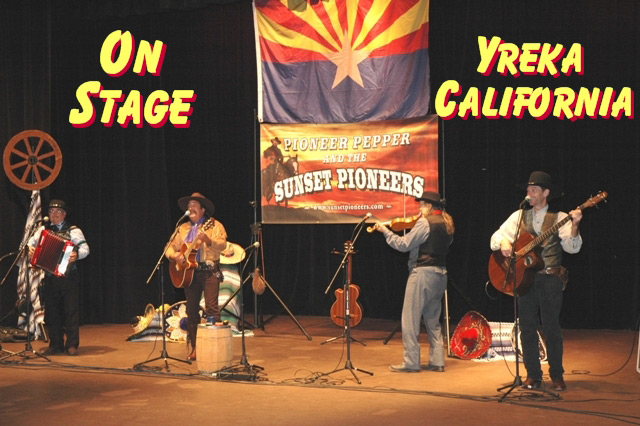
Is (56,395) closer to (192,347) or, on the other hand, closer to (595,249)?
(192,347)

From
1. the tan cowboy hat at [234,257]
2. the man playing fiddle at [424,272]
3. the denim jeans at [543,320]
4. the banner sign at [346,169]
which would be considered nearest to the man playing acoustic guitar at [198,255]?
the tan cowboy hat at [234,257]

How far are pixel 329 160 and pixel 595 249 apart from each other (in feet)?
12.6

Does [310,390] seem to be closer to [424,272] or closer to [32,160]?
[424,272]

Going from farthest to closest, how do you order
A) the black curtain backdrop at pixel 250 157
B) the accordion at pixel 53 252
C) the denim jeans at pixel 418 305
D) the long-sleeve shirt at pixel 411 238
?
the black curtain backdrop at pixel 250 157 < the accordion at pixel 53 252 < the denim jeans at pixel 418 305 < the long-sleeve shirt at pixel 411 238

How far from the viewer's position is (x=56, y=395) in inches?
322

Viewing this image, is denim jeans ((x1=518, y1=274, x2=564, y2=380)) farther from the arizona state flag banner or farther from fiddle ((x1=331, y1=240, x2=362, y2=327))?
the arizona state flag banner

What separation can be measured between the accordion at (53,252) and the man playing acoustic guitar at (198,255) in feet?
4.16

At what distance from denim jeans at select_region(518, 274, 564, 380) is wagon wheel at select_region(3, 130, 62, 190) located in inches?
283

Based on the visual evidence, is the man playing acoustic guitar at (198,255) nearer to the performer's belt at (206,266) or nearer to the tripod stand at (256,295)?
the performer's belt at (206,266)

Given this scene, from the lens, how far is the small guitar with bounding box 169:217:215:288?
9.82 meters

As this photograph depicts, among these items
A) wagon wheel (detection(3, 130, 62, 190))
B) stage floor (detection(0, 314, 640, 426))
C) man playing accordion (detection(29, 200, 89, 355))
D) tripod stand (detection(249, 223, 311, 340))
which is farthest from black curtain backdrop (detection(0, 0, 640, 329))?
man playing accordion (detection(29, 200, 89, 355))

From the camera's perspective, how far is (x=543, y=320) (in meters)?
8.02

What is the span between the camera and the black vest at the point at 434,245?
29.6 feet

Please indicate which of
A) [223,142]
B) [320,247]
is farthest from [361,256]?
[223,142]
